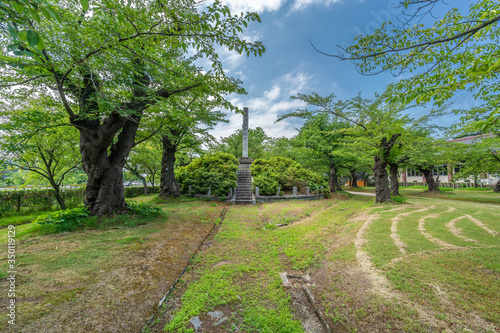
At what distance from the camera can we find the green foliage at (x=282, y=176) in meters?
13.8

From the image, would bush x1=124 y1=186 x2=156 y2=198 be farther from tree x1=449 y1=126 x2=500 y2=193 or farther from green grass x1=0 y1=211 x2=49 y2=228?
tree x1=449 y1=126 x2=500 y2=193

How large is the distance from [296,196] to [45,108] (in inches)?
568

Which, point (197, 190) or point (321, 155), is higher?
point (321, 155)

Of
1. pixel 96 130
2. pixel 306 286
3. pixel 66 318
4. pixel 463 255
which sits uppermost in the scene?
pixel 96 130

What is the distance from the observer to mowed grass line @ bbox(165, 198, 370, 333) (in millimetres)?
2441

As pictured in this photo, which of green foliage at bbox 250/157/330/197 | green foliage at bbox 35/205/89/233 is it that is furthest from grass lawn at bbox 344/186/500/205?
green foliage at bbox 35/205/89/233

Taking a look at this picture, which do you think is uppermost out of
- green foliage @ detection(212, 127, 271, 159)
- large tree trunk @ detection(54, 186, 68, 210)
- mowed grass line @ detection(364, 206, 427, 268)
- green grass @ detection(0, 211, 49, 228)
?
green foliage @ detection(212, 127, 271, 159)

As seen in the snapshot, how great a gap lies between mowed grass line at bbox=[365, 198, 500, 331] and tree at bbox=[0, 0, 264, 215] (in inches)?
186

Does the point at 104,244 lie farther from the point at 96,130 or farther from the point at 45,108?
the point at 45,108

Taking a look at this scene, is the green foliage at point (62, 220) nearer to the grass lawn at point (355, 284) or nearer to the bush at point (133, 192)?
the grass lawn at point (355, 284)

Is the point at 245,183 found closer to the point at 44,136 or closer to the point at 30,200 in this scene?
the point at 44,136

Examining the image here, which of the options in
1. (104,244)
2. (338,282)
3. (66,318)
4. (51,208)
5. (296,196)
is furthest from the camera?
(296,196)

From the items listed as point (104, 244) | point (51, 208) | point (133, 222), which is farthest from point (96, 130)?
point (51, 208)

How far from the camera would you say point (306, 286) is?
326 cm
